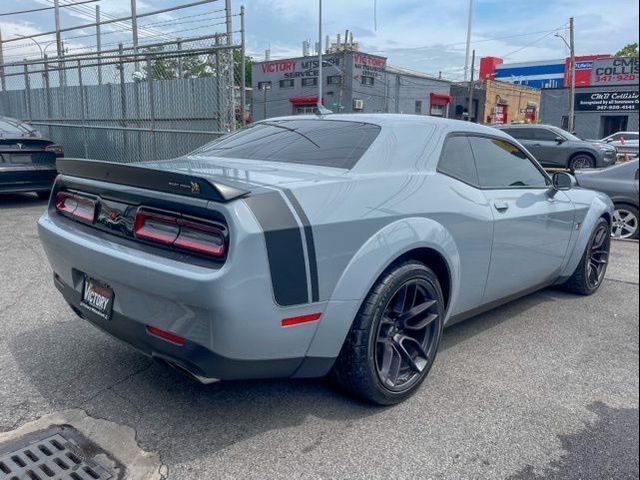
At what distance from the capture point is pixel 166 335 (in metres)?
2.47

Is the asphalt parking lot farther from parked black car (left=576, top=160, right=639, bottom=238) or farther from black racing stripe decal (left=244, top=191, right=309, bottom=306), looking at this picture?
parked black car (left=576, top=160, right=639, bottom=238)

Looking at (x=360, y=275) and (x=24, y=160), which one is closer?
(x=360, y=275)

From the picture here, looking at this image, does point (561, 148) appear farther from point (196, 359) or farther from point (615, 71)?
point (615, 71)

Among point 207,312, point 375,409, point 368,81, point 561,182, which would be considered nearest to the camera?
point 207,312

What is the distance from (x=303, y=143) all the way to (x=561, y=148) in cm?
1625

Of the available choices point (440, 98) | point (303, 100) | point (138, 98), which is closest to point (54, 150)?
point (138, 98)

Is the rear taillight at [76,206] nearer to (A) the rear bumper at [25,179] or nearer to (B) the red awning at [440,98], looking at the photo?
(A) the rear bumper at [25,179]

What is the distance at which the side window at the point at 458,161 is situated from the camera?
3.41 meters

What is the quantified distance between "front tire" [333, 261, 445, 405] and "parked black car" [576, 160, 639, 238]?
221 inches

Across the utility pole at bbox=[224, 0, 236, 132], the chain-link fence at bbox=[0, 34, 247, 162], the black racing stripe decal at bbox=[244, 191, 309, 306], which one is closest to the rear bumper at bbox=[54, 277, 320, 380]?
the black racing stripe decal at bbox=[244, 191, 309, 306]

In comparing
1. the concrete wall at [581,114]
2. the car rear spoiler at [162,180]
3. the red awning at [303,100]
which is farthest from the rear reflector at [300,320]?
the concrete wall at [581,114]

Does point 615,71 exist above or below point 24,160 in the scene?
above

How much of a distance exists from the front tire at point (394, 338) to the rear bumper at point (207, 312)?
7.3 inches

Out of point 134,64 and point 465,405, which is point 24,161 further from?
point 465,405
